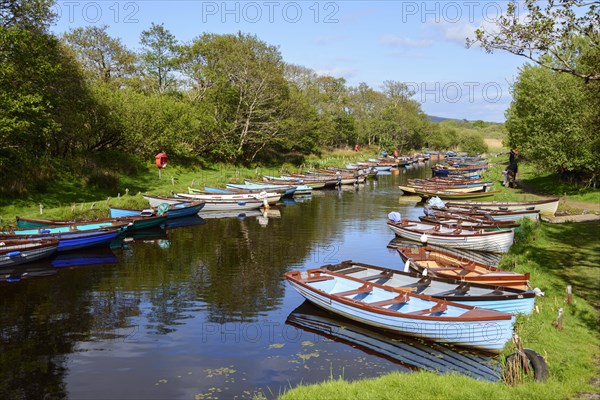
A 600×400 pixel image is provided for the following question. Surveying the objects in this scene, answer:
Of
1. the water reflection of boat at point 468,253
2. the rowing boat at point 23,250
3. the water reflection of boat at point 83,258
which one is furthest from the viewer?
the water reflection of boat at point 468,253

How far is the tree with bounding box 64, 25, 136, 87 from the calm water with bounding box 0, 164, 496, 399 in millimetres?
38381

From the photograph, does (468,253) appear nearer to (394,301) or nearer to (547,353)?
(394,301)

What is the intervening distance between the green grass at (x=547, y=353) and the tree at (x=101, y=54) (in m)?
51.7

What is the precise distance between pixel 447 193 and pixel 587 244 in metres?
27.1

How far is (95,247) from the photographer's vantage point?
2817 cm

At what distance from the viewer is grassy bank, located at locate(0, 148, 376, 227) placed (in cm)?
3297

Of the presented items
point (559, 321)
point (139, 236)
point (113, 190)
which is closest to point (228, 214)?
point (113, 190)

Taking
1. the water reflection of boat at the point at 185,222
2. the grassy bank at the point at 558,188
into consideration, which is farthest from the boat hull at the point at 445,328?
the grassy bank at the point at 558,188

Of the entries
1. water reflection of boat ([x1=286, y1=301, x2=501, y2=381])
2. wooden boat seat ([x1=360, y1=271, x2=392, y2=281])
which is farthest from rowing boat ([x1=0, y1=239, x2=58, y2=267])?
wooden boat seat ([x1=360, y1=271, x2=392, y2=281])

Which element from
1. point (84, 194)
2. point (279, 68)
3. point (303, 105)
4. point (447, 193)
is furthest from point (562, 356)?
point (303, 105)

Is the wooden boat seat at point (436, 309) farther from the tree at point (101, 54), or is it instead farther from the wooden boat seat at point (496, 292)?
the tree at point (101, 54)

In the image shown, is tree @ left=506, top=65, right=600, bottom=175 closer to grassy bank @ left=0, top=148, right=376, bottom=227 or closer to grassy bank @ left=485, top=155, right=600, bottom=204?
grassy bank @ left=485, top=155, right=600, bottom=204

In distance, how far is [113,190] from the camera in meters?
42.7

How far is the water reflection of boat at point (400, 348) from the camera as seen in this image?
1396 cm
